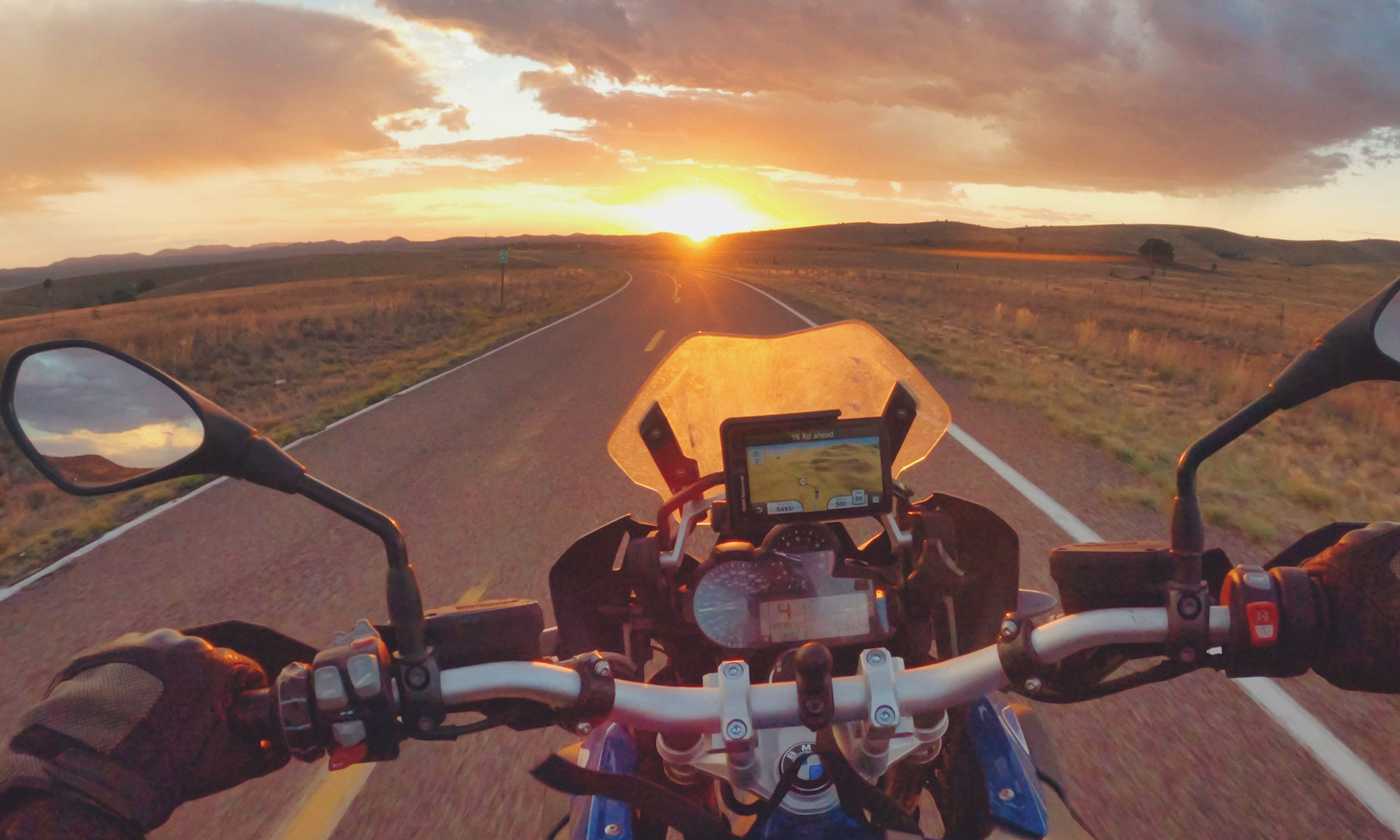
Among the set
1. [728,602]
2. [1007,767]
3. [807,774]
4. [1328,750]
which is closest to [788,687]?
[807,774]

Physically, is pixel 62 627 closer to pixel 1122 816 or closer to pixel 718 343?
pixel 718 343

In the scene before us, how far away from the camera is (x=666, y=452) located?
8.01ft

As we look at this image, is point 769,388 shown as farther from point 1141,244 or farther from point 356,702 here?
point 1141,244

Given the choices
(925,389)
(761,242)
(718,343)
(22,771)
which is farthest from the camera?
(761,242)

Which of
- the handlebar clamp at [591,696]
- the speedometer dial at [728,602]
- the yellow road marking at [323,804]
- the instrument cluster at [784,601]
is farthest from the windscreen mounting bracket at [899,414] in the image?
the yellow road marking at [323,804]

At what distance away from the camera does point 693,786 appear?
6.25 feet

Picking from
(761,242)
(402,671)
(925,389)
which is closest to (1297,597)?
(925,389)

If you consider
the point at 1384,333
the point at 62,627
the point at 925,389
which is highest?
the point at 1384,333

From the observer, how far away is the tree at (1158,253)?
3455 inches

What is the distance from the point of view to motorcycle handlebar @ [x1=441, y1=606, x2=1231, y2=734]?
1429 mm

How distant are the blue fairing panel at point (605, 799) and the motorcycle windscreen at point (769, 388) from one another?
749 millimetres

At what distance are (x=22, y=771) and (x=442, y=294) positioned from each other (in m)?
36.3

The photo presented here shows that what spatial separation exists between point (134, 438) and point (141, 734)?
1.81 ft

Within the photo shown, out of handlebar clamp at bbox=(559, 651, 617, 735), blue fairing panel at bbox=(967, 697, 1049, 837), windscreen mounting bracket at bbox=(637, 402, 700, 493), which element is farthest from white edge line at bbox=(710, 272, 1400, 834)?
handlebar clamp at bbox=(559, 651, 617, 735)
